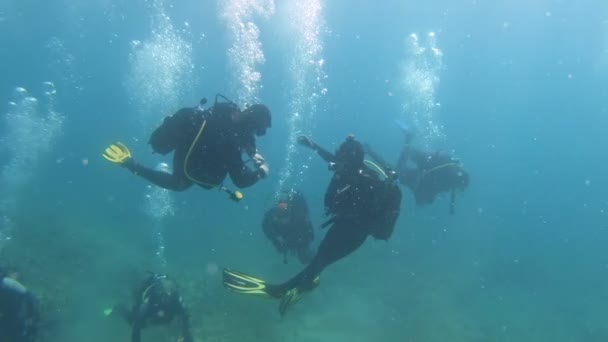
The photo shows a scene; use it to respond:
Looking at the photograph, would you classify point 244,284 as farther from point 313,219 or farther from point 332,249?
point 313,219

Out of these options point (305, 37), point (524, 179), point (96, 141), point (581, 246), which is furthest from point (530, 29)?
point (96, 141)

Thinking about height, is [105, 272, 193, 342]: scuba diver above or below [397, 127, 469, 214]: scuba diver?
below

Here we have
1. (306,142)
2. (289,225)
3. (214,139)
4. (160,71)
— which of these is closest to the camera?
(214,139)

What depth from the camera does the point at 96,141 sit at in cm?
4116

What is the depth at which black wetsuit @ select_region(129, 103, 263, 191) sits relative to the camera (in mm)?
5859

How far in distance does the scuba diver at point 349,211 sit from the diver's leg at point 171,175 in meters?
1.56

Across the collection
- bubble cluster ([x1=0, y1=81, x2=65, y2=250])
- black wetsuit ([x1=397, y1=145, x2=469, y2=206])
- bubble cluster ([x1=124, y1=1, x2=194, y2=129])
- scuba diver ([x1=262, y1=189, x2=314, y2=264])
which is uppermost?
bubble cluster ([x1=124, y1=1, x2=194, y2=129])

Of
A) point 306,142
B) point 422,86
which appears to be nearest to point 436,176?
point 306,142

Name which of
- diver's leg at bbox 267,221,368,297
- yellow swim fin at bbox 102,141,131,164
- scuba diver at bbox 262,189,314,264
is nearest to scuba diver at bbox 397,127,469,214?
scuba diver at bbox 262,189,314,264

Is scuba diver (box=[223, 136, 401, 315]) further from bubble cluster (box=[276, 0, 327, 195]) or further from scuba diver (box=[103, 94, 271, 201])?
bubble cluster (box=[276, 0, 327, 195])

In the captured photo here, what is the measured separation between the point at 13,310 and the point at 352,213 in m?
4.39

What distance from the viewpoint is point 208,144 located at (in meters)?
5.84

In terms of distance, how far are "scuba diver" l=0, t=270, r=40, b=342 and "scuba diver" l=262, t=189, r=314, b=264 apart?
504 cm

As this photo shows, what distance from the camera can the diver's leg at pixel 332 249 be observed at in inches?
221
